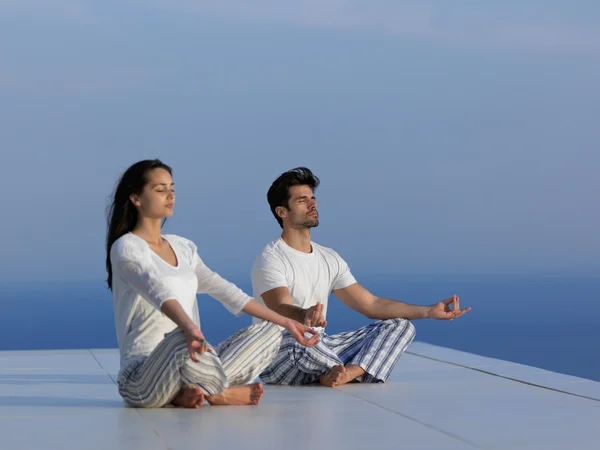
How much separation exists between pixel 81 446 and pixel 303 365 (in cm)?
167

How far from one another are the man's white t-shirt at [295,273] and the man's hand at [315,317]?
460 millimetres

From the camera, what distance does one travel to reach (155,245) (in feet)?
13.5

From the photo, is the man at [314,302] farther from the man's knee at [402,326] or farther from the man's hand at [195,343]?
the man's hand at [195,343]

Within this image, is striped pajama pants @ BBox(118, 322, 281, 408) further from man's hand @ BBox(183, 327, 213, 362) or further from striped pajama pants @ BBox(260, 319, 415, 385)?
striped pajama pants @ BBox(260, 319, 415, 385)

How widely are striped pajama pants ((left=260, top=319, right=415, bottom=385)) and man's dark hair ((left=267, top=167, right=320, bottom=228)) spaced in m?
0.66

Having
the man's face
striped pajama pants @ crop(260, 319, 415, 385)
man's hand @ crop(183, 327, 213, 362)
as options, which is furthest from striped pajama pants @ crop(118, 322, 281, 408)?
the man's face

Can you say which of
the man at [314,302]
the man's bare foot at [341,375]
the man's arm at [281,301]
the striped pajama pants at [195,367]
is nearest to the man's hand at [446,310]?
the man at [314,302]

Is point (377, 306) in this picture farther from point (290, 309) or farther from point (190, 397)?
point (190, 397)

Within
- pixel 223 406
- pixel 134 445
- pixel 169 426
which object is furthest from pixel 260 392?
pixel 134 445

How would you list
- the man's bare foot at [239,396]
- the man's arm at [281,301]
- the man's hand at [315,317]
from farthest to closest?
1. the man's arm at [281,301]
2. the man's hand at [315,317]
3. the man's bare foot at [239,396]

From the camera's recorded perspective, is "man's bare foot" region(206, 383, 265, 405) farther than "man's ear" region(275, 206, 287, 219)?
No

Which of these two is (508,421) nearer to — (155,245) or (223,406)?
(223,406)

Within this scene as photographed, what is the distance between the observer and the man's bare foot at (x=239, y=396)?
4.13 meters

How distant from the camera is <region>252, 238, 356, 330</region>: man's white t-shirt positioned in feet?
16.0
